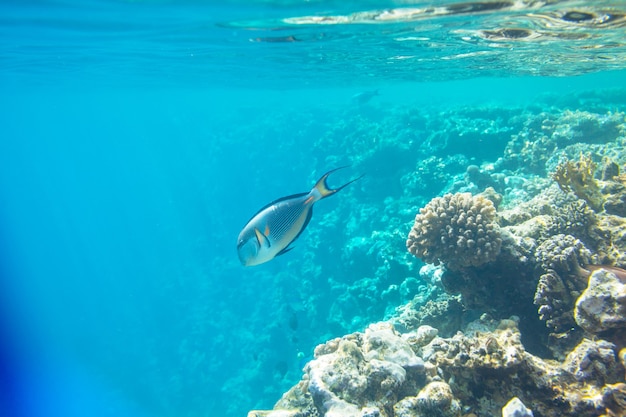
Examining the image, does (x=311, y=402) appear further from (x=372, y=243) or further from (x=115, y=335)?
(x=115, y=335)

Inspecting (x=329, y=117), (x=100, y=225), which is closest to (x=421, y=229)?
(x=329, y=117)

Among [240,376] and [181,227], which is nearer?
[240,376]

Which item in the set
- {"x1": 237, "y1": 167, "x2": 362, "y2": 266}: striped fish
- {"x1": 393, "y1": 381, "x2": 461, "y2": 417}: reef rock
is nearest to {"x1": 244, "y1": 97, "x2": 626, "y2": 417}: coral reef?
{"x1": 393, "y1": 381, "x2": 461, "y2": 417}: reef rock

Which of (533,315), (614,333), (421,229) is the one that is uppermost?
(421,229)

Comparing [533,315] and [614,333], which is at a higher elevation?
[614,333]

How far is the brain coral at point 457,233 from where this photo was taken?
18.0 ft

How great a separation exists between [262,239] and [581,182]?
24.7 feet

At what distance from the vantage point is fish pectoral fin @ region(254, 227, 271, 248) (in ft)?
9.27

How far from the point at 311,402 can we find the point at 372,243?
11.5 m

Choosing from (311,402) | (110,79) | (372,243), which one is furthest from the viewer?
(110,79)

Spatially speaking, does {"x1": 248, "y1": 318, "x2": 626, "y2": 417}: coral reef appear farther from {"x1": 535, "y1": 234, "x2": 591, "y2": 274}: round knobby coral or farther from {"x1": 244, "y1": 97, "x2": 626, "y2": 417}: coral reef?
{"x1": 535, "y1": 234, "x2": 591, "y2": 274}: round knobby coral

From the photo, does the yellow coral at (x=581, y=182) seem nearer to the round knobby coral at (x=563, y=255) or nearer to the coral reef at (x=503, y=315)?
the coral reef at (x=503, y=315)

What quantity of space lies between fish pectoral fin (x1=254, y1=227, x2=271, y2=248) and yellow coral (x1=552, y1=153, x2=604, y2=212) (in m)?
7.11

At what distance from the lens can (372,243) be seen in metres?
15.9
